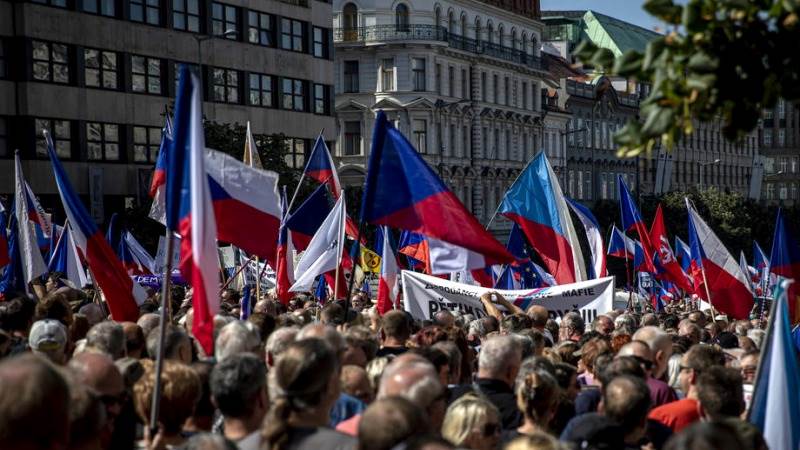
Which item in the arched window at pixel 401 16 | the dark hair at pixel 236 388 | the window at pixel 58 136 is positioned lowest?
the dark hair at pixel 236 388

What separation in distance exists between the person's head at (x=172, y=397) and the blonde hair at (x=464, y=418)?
120 centimetres

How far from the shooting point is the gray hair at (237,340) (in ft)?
26.8

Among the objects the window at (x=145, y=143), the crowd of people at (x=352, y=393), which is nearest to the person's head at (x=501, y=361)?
the crowd of people at (x=352, y=393)

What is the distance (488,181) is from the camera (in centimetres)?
7962

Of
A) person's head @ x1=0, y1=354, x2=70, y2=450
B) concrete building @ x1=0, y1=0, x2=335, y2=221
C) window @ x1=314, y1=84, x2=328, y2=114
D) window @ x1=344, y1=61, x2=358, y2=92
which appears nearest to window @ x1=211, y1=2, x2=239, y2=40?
concrete building @ x1=0, y1=0, x2=335, y2=221

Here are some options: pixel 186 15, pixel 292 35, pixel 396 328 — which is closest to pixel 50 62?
pixel 186 15

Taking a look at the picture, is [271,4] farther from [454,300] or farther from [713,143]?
[713,143]

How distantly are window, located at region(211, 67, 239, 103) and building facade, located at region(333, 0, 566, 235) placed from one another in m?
19.6

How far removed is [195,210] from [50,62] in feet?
124

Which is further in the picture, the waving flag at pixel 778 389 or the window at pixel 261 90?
the window at pixel 261 90

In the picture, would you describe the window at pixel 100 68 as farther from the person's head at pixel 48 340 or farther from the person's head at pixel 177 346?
the person's head at pixel 177 346

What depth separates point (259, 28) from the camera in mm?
52562

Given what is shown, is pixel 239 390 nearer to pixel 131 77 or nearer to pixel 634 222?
pixel 634 222

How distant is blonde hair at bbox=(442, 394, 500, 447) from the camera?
6.55 m
